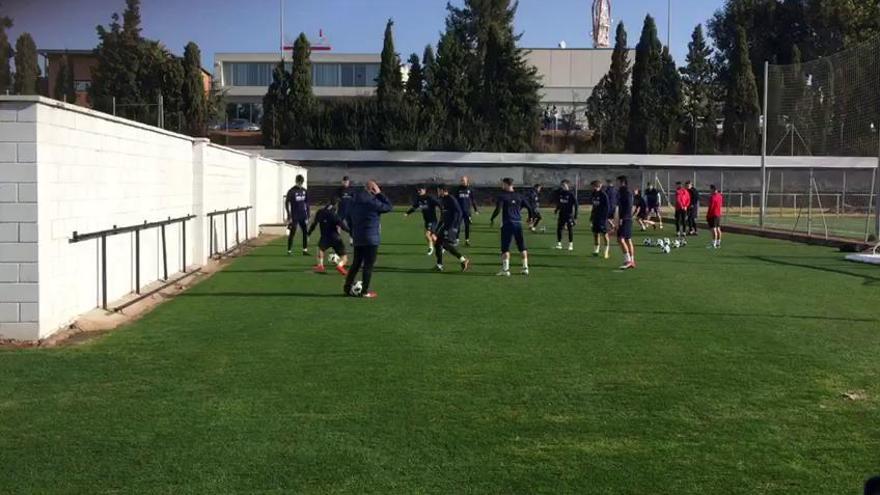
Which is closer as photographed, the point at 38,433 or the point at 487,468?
the point at 487,468

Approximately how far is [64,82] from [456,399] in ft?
167

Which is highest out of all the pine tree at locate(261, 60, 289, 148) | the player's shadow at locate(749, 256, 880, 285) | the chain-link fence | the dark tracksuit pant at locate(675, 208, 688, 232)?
the pine tree at locate(261, 60, 289, 148)

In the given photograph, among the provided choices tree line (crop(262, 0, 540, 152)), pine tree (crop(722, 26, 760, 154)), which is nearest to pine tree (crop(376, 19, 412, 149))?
tree line (crop(262, 0, 540, 152))

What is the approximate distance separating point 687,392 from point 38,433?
5.07 m

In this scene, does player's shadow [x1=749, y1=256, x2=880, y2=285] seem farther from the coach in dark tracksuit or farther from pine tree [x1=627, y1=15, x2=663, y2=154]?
pine tree [x1=627, y1=15, x2=663, y2=154]

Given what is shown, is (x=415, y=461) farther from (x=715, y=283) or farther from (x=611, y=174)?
(x=611, y=174)

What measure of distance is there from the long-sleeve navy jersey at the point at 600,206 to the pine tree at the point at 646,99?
4532 cm

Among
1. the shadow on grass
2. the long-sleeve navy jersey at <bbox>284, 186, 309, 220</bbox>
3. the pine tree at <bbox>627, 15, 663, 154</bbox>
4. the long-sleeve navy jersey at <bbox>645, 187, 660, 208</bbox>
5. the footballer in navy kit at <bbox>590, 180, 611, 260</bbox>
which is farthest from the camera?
the pine tree at <bbox>627, 15, 663, 154</bbox>

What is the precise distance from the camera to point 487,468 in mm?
5160

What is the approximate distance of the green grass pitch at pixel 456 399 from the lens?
5.05 meters

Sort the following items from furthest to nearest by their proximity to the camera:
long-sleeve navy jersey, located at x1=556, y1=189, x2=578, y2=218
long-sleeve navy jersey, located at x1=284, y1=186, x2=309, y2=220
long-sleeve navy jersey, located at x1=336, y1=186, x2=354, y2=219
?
1. long-sleeve navy jersey, located at x1=556, y1=189, x2=578, y2=218
2. long-sleeve navy jersey, located at x1=284, y1=186, x2=309, y2=220
3. long-sleeve navy jersey, located at x1=336, y1=186, x2=354, y2=219

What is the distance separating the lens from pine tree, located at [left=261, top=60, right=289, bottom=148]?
203 feet

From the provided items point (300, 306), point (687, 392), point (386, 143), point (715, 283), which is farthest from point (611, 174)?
point (687, 392)

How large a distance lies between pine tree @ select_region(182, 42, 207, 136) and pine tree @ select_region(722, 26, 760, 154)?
132ft
